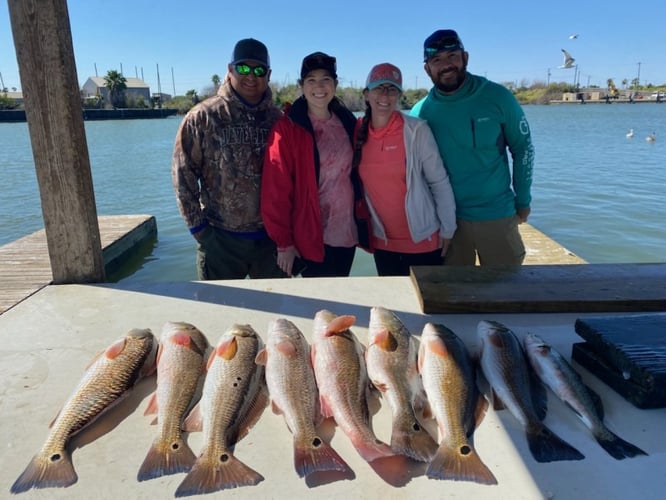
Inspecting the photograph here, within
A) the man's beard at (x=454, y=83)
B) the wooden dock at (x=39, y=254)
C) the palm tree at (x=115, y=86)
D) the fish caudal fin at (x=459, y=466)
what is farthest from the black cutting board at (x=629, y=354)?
the palm tree at (x=115, y=86)

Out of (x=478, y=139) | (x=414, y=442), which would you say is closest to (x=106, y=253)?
(x=478, y=139)

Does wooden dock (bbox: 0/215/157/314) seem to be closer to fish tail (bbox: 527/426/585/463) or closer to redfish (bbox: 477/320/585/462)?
redfish (bbox: 477/320/585/462)

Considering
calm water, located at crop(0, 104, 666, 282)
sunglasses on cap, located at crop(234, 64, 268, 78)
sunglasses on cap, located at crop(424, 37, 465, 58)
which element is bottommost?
calm water, located at crop(0, 104, 666, 282)

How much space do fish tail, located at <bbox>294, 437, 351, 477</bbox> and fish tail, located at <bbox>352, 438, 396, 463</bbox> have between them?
0.07 m

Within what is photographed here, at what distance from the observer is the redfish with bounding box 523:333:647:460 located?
1.73 metres

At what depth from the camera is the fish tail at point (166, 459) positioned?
1641 millimetres

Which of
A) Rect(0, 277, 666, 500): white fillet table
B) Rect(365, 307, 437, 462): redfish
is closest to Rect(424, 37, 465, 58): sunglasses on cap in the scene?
Rect(0, 277, 666, 500): white fillet table

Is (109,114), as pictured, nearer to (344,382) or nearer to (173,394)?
(173,394)

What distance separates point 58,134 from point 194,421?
7.26ft

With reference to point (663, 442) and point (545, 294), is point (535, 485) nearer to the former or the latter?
point (663, 442)

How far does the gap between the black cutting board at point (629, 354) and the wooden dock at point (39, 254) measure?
331cm

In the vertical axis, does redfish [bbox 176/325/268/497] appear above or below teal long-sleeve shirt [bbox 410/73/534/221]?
below

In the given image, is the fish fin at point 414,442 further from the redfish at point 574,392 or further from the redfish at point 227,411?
the redfish at point 574,392

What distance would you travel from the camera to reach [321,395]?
6.52 ft
